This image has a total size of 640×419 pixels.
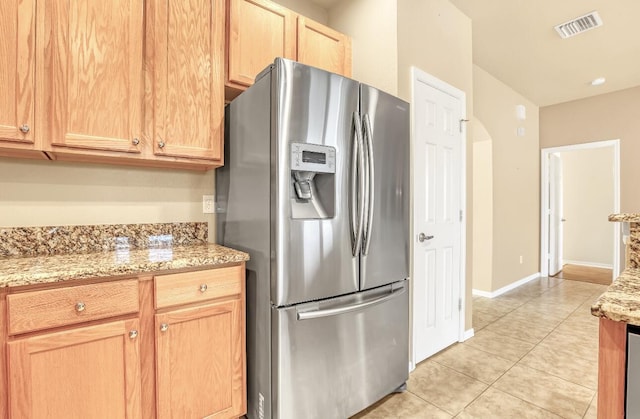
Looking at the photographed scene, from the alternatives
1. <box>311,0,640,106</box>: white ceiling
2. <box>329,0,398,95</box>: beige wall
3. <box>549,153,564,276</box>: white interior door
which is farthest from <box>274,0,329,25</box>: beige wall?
<box>549,153,564,276</box>: white interior door

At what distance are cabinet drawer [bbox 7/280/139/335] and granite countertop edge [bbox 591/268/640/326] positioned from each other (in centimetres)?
156

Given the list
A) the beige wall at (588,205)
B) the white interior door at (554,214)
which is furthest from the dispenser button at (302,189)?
the beige wall at (588,205)

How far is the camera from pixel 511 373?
2242 millimetres

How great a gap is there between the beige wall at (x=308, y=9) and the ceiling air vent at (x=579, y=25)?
87.2 inches

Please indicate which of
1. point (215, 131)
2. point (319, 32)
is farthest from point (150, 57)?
point (319, 32)

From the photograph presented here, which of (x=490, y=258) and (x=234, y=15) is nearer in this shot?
(x=234, y=15)

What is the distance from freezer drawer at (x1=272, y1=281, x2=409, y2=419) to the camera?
1470mm

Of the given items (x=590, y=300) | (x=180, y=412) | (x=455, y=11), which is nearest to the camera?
(x=180, y=412)

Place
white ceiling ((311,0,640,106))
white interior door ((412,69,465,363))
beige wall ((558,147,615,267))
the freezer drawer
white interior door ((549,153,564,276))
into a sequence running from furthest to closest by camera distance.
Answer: beige wall ((558,147,615,267)), white interior door ((549,153,564,276)), white ceiling ((311,0,640,106)), white interior door ((412,69,465,363)), the freezer drawer

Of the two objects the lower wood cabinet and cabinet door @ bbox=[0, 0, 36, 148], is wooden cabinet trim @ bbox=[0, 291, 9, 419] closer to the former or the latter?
the lower wood cabinet

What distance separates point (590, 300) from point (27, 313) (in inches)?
205

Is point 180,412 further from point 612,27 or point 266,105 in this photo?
point 612,27

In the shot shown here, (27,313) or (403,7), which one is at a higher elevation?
(403,7)

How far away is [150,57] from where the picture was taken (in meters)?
1.62
